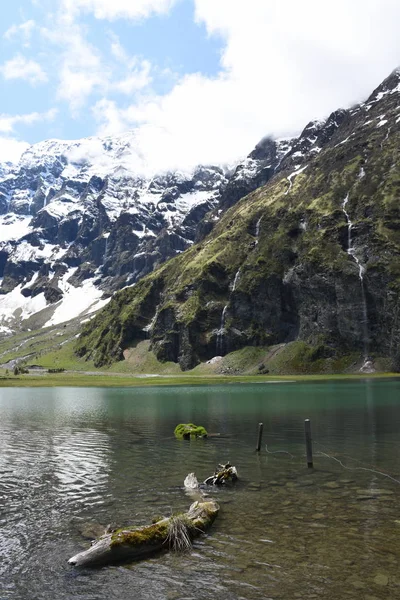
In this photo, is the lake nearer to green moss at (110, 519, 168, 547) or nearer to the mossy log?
the mossy log

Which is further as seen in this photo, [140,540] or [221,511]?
[221,511]

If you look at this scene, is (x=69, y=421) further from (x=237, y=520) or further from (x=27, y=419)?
(x=237, y=520)

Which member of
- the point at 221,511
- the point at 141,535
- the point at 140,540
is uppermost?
the point at 141,535

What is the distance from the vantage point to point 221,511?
2698 cm

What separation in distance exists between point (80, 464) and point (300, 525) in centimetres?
2410

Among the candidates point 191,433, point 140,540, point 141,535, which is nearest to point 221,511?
point 141,535

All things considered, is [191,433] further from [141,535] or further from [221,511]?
[141,535]

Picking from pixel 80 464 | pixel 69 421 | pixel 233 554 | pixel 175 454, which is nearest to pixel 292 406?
pixel 69 421

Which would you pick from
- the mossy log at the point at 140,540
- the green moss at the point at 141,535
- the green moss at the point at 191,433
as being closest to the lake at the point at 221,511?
the mossy log at the point at 140,540

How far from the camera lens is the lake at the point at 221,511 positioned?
17750 millimetres

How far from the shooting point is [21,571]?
63.6 ft

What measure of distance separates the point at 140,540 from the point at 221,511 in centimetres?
737

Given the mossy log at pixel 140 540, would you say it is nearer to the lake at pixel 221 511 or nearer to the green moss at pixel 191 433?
the lake at pixel 221 511

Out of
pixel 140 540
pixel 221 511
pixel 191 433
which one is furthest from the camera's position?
pixel 191 433
